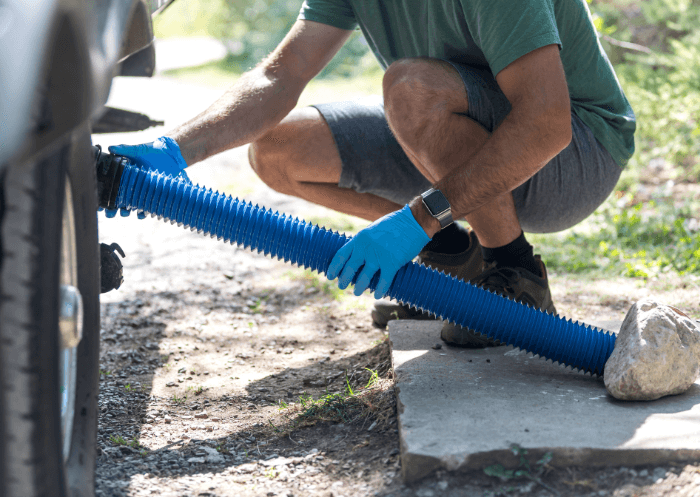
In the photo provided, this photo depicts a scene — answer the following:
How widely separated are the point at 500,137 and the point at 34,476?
1363mm

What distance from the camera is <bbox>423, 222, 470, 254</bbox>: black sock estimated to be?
2.40m

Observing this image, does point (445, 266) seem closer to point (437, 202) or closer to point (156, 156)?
point (437, 202)

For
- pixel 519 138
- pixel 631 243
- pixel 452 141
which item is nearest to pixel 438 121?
pixel 452 141

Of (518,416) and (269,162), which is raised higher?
(269,162)

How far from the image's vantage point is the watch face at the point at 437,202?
1.74 m

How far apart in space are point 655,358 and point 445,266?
918 millimetres

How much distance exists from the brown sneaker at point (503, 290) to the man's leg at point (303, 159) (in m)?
0.69

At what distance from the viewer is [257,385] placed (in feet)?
6.75

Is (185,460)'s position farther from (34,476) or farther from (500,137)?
(500,137)

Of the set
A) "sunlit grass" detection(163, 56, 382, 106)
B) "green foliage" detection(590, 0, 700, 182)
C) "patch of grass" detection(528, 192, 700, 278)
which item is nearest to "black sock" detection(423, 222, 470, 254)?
"patch of grass" detection(528, 192, 700, 278)

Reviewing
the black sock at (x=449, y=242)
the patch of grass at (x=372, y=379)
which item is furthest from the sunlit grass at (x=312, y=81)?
the patch of grass at (x=372, y=379)

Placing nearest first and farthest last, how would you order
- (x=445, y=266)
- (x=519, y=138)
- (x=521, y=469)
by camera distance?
(x=521, y=469)
(x=519, y=138)
(x=445, y=266)

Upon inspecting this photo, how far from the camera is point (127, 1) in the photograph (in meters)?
1.13

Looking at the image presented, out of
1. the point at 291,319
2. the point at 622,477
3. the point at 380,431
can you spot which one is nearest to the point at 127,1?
the point at 380,431
